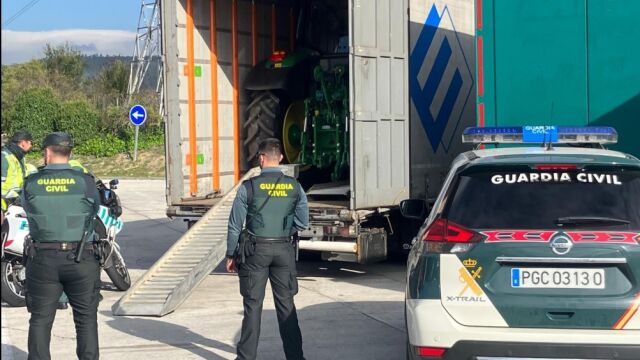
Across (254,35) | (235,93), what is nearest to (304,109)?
(235,93)

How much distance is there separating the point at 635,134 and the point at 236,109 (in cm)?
505

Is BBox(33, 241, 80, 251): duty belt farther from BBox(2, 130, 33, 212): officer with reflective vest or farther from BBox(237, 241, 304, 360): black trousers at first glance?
BBox(2, 130, 33, 212): officer with reflective vest

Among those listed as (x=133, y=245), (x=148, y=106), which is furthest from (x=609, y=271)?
(x=148, y=106)

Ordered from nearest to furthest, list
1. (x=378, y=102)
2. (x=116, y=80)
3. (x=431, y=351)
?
(x=431, y=351), (x=378, y=102), (x=116, y=80)

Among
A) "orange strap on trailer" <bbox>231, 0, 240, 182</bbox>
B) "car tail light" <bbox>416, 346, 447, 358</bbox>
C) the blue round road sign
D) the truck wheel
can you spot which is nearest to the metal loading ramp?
"orange strap on trailer" <bbox>231, 0, 240, 182</bbox>

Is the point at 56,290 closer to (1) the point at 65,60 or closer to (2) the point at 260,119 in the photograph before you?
(2) the point at 260,119

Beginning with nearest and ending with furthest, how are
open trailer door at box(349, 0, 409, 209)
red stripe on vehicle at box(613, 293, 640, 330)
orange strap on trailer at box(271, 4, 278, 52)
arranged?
red stripe on vehicle at box(613, 293, 640, 330) → open trailer door at box(349, 0, 409, 209) → orange strap on trailer at box(271, 4, 278, 52)

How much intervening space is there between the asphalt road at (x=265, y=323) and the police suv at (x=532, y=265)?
2128 millimetres

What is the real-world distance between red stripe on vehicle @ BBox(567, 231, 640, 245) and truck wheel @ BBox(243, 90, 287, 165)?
700 centimetres

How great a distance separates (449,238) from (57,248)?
2.58 m

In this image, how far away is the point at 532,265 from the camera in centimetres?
454

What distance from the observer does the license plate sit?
177 inches

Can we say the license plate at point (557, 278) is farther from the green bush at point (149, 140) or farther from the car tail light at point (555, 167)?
the green bush at point (149, 140)

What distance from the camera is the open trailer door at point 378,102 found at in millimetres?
9164
